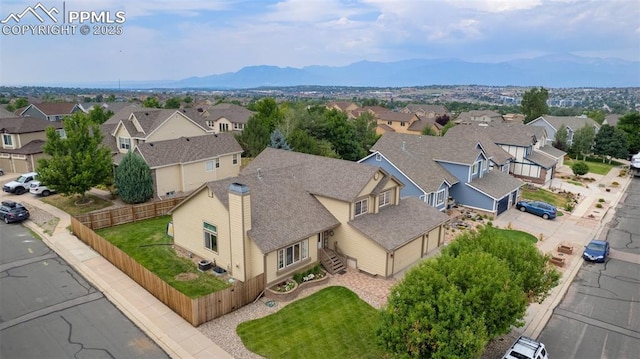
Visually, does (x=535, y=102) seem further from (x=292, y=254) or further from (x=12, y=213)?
(x=12, y=213)

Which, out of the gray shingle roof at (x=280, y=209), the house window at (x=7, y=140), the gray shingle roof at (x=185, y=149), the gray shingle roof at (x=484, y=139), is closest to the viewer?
the gray shingle roof at (x=280, y=209)

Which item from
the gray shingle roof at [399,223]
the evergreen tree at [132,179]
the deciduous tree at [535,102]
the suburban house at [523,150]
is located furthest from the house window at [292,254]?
the deciduous tree at [535,102]

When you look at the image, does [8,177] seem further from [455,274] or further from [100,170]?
[455,274]

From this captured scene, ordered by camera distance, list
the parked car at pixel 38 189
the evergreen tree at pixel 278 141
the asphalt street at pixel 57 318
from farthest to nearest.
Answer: the evergreen tree at pixel 278 141
the parked car at pixel 38 189
the asphalt street at pixel 57 318

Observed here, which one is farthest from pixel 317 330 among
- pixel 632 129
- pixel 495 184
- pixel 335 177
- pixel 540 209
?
pixel 632 129

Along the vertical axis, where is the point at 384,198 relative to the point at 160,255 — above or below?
above

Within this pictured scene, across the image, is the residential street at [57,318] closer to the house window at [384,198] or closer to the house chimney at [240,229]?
the house chimney at [240,229]
